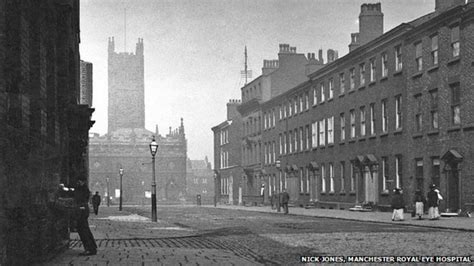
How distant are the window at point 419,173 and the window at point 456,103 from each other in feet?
12.8

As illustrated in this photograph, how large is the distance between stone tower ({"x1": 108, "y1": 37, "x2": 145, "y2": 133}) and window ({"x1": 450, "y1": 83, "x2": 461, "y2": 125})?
10786cm

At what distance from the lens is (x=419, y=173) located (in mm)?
36500

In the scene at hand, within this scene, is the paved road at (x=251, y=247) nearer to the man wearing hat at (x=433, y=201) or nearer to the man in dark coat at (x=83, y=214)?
the man in dark coat at (x=83, y=214)

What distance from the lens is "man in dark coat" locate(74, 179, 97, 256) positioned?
13880 mm

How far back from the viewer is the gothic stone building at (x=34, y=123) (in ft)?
29.5

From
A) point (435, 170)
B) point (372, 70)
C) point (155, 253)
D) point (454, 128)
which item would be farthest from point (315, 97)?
point (155, 253)

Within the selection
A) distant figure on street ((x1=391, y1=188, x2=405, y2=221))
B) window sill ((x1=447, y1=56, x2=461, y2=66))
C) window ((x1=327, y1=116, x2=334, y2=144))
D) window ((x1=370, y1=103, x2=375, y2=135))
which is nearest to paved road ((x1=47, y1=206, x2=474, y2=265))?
distant figure on street ((x1=391, y1=188, x2=405, y2=221))

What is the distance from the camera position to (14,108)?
9.69 meters

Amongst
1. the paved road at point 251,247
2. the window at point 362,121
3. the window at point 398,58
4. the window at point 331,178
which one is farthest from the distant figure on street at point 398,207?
the window at point 331,178

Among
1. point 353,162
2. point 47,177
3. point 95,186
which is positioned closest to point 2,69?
point 47,177

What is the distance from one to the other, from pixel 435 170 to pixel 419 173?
1.65 meters

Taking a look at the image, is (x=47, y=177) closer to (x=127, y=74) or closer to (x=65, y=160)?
(x=65, y=160)

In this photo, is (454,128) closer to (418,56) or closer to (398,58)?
(418,56)

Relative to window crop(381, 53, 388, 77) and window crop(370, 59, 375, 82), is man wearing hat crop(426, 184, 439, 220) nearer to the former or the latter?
window crop(381, 53, 388, 77)
